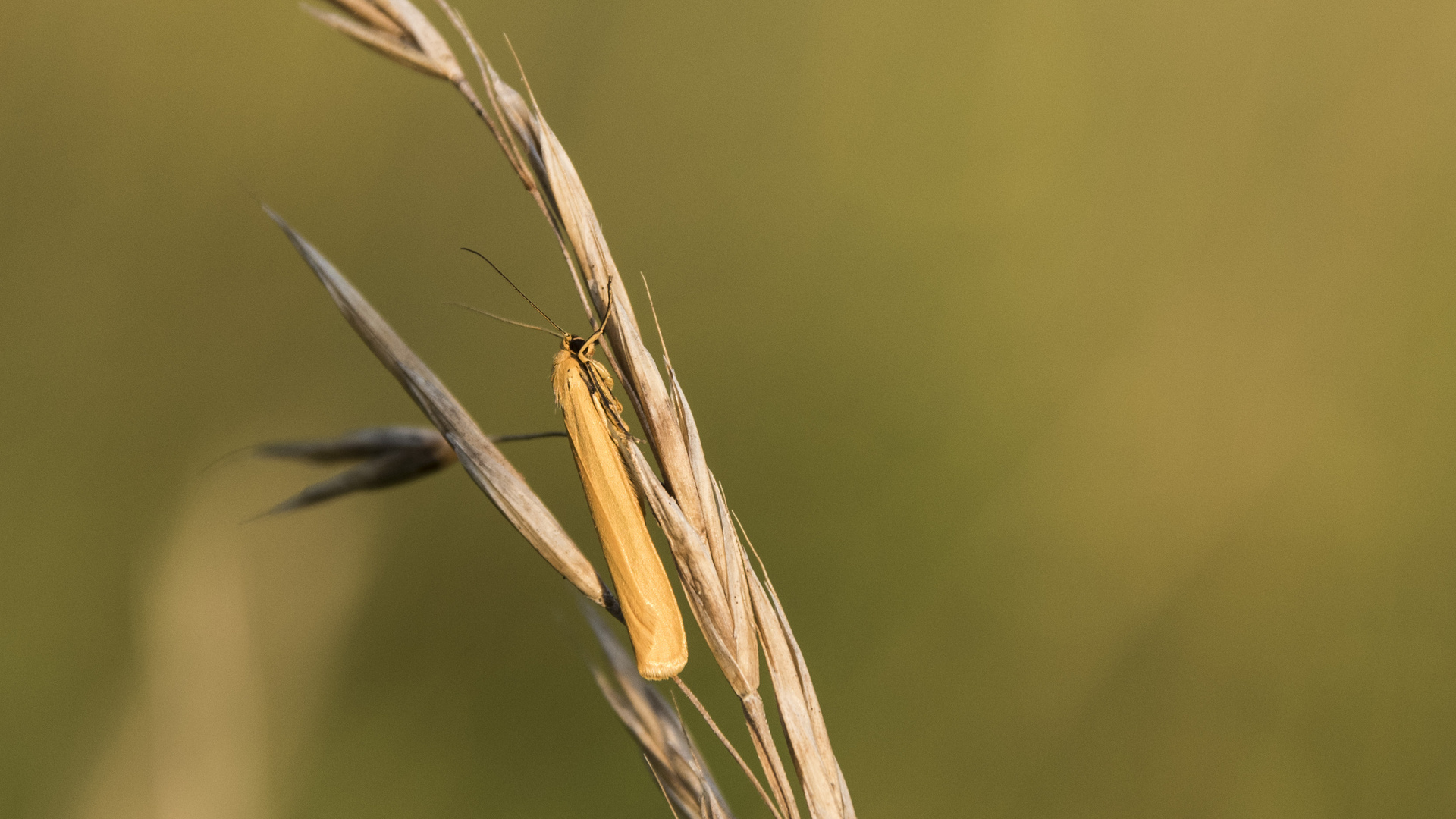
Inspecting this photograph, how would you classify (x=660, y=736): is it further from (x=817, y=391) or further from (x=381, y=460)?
(x=817, y=391)

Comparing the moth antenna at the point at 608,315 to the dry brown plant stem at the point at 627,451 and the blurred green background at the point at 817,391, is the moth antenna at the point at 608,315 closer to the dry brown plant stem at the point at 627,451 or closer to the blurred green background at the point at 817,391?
the dry brown plant stem at the point at 627,451

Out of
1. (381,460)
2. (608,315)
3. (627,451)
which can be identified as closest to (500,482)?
(627,451)

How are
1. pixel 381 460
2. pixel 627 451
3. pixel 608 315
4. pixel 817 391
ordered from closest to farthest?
1. pixel 608 315
2. pixel 627 451
3. pixel 381 460
4. pixel 817 391

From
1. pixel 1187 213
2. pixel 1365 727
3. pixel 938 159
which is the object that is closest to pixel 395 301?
pixel 938 159

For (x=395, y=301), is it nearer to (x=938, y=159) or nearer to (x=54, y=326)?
(x=54, y=326)

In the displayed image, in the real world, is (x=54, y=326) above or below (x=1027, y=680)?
below

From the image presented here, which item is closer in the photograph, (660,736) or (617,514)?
(660,736)

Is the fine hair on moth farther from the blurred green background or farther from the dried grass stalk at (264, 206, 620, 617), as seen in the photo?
the blurred green background
